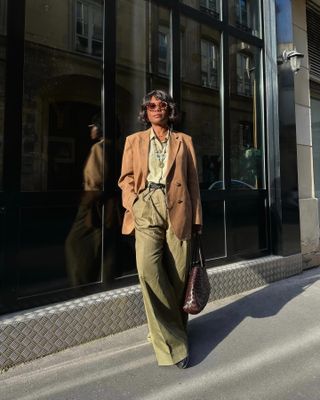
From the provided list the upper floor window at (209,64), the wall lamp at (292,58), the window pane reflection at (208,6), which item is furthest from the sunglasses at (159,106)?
the wall lamp at (292,58)

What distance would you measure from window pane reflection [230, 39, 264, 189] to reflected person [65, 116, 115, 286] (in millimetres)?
2017

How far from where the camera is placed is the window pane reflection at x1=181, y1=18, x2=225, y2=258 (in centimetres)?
485

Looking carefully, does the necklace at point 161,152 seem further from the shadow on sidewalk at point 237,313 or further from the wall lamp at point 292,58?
the wall lamp at point 292,58

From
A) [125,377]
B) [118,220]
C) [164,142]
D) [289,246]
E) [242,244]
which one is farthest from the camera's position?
[289,246]

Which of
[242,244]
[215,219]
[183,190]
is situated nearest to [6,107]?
[183,190]

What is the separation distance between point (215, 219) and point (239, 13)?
9.36 feet

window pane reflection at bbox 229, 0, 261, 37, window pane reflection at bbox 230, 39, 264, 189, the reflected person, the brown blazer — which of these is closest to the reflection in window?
window pane reflection at bbox 229, 0, 261, 37

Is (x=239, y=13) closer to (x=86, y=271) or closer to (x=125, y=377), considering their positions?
(x=86, y=271)

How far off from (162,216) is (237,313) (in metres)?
1.74

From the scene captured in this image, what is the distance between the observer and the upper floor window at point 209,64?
509 cm

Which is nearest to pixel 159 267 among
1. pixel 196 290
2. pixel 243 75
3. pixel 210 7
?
pixel 196 290

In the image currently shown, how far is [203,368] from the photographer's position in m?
3.06

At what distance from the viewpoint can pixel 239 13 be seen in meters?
5.53

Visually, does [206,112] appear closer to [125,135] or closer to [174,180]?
[125,135]
